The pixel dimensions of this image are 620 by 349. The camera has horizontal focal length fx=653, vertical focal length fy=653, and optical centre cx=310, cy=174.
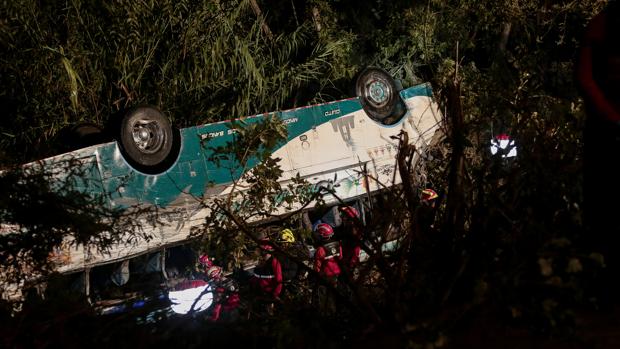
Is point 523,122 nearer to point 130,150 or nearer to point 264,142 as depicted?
point 264,142

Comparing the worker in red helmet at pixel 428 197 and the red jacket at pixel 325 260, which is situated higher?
the worker in red helmet at pixel 428 197

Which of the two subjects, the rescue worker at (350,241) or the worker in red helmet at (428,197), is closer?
the rescue worker at (350,241)

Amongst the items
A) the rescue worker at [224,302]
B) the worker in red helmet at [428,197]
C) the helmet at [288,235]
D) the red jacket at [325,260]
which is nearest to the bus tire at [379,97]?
the helmet at [288,235]

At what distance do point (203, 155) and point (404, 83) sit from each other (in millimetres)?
6268

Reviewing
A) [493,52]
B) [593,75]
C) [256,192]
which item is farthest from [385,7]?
[593,75]

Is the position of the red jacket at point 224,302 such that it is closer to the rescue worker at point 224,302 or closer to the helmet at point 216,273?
the rescue worker at point 224,302

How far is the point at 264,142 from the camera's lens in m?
5.46

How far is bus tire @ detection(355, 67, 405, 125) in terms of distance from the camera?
11.5 meters

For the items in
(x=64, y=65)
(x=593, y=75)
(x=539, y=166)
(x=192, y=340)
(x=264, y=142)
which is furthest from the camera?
(x=64, y=65)

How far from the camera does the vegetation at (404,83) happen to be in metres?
3.02

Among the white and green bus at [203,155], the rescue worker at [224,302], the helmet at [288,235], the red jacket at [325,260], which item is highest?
the white and green bus at [203,155]

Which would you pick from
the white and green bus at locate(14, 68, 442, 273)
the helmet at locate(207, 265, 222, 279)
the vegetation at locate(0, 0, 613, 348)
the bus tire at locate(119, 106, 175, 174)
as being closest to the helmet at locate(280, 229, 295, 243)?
the vegetation at locate(0, 0, 613, 348)

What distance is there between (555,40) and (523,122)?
1209cm

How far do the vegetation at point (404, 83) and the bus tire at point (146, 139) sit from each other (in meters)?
1.21
